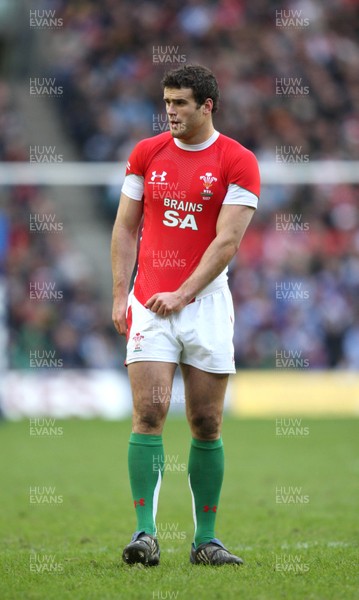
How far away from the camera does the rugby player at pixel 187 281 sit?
554 cm

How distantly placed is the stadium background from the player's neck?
9.48 metres

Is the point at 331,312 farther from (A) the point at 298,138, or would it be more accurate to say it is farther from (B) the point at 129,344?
(B) the point at 129,344

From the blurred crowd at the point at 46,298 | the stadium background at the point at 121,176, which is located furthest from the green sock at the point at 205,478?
the blurred crowd at the point at 46,298

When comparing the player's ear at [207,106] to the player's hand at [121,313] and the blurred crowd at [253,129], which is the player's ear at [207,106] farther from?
the blurred crowd at [253,129]

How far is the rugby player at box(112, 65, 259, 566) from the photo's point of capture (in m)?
5.54

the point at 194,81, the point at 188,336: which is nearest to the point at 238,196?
the point at 194,81

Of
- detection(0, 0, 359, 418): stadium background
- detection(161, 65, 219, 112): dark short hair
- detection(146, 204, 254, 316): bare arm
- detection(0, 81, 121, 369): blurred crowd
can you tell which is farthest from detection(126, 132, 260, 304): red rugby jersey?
detection(0, 81, 121, 369): blurred crowd

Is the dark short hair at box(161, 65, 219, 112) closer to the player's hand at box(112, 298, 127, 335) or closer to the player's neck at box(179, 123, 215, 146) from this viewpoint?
the player's neck at box(179, 123, 215, 146)

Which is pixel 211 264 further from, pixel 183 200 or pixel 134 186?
pixel 134 186

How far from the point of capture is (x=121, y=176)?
56.7 feet

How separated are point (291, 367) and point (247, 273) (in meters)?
1.98

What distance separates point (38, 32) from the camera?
23922mm

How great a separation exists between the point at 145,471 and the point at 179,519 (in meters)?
2.43

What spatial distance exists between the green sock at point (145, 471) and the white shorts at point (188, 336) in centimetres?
44
